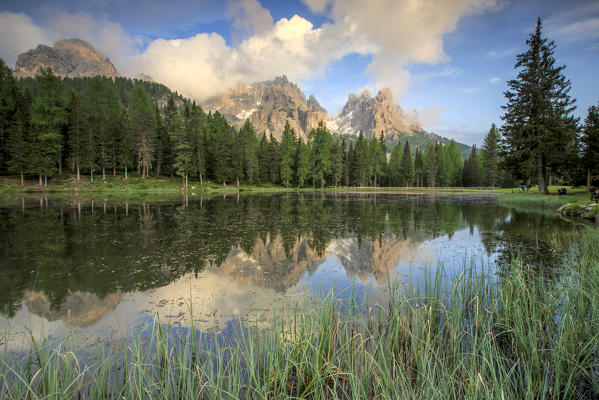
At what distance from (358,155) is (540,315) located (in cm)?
7564

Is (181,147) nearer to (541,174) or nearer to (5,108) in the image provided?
(5,108)

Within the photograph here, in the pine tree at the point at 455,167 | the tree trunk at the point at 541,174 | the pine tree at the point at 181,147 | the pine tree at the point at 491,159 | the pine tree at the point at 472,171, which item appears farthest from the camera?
the pine tree at the point at 455,167

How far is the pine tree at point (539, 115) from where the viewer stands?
97.3 ft

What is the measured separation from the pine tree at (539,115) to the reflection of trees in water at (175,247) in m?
19.0

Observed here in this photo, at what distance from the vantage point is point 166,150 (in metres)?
58.2

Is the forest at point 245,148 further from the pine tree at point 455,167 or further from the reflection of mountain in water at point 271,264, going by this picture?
the reflection of mountain in water at point 271,264

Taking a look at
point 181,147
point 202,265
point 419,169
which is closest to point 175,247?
point 202,265

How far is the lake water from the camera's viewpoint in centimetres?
548

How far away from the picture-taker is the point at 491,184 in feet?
260

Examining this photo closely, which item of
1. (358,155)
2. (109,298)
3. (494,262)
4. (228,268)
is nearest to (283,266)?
(228,268)

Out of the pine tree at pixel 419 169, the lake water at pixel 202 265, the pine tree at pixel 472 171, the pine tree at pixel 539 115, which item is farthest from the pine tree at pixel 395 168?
the lake water at pixel 202 265

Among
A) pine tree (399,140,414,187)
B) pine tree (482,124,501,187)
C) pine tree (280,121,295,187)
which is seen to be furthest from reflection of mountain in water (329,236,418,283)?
pine tree (482,124,501,187)

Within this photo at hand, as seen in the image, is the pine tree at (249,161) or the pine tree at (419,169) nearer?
the pine tree at (249,161)

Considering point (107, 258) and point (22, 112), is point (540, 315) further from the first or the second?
point (22, 112)
